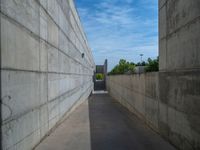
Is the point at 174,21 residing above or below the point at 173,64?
above

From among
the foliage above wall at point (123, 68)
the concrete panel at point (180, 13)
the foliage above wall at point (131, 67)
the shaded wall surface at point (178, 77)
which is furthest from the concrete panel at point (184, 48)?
the foliage above wall at point (123, 68)

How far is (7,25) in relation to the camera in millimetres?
3928

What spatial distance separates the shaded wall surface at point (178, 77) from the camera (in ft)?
15.1

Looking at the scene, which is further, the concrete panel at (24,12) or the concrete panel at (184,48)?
the concrete panel at (184,48)

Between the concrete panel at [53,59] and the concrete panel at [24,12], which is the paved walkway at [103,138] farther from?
the concrete panel at [24,12]

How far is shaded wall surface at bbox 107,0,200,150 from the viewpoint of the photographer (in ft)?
15.1

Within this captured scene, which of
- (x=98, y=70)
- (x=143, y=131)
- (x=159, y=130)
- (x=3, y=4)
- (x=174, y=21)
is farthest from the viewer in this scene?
(x=98, y=70)

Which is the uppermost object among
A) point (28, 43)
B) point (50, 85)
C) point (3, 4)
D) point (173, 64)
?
point (3, 4)

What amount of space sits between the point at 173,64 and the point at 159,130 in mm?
1933

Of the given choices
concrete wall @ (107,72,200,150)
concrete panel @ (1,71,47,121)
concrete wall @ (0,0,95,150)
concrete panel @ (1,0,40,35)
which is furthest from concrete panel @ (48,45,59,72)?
concrete wall @ (107,72,200,150)

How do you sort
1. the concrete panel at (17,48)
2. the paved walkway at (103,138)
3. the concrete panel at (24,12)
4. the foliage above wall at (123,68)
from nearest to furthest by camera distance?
the concrete panel at (17,48) < the concrete panel at (24,12) < the paved walkway at (103,138) < the foliage above wall at (123,68)

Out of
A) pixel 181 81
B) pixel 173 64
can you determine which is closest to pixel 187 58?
pixel 181 81

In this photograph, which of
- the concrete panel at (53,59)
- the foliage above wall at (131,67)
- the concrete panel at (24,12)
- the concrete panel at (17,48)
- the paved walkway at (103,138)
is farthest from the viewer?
the foliage above wall at (131,67)

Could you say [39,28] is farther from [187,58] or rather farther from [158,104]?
[158,104]
